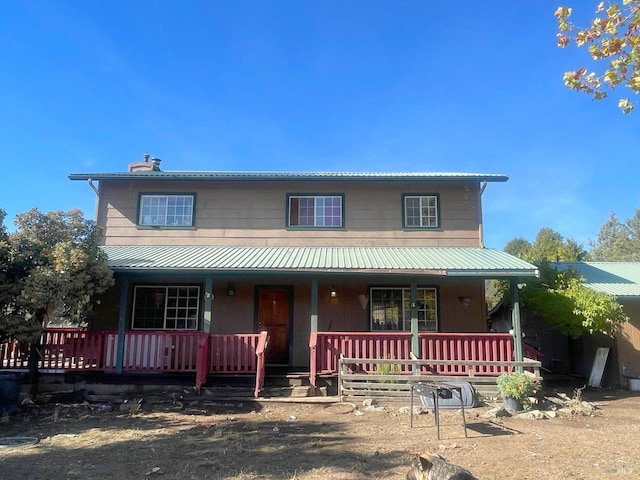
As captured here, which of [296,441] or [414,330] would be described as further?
[414,330]

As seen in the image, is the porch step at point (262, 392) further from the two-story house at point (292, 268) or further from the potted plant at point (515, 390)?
the potted plant at point (515, 390)

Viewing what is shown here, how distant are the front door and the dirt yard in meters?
2.66

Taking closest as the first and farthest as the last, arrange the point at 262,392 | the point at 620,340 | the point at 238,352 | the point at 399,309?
the point at 262,392
the point at 238,352
the point at 620,340
the point at 399,309

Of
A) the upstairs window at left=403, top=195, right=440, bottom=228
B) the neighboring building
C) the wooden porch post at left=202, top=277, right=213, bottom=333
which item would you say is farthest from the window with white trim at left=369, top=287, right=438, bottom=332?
the neighboring building

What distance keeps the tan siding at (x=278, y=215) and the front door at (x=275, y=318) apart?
4.92 feet

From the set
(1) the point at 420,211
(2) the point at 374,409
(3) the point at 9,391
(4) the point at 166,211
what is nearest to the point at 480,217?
(1) the point at 420,211

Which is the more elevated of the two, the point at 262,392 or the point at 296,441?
the point at 262,392

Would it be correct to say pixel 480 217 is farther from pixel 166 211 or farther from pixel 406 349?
pixel 166 211

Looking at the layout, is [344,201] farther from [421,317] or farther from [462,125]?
[462,125]

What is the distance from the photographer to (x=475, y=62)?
11.8m

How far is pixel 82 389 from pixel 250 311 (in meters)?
4.19

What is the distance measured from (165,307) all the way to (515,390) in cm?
858

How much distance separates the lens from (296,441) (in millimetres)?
6422

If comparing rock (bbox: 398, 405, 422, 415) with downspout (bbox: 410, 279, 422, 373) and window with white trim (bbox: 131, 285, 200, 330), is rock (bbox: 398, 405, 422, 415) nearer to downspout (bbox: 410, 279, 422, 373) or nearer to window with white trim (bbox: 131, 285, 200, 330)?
downspout (bbox: 410, 279, 422, 373)
